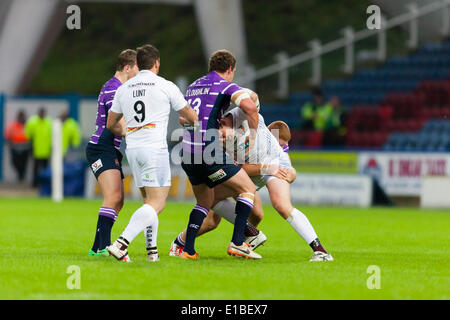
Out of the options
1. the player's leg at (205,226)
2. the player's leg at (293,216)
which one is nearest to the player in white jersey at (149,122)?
the player's leg at (205,226)

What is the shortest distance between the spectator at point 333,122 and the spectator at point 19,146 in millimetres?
8562

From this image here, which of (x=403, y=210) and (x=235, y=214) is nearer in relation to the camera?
(x=235, y=214)

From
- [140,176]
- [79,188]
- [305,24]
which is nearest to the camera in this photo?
[140,176]

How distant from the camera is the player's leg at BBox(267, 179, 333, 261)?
32.9ft

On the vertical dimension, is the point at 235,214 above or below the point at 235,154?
below

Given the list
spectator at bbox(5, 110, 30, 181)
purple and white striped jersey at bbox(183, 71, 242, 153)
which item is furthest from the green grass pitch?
spectator at bbox(5, 110, 30, 181)

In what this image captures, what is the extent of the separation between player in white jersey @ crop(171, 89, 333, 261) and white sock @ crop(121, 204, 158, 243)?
119cm

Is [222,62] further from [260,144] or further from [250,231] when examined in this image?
[250,231]

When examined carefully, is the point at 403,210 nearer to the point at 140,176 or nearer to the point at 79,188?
the point at 79,188

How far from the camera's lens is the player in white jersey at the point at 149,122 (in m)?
9.47

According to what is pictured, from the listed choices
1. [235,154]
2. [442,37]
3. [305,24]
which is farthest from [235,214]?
[305,24]
